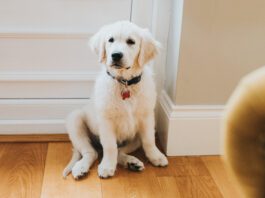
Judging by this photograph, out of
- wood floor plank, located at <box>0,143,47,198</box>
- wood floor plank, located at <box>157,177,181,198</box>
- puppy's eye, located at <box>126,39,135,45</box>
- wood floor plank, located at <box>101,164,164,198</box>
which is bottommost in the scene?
wood floor plank, located at <box>0,143,47,198</box>

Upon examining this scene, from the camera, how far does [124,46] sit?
167 centimetres

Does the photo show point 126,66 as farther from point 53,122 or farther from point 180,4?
point 53,122

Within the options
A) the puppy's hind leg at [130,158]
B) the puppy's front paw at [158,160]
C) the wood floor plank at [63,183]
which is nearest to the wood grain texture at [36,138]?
the wood floor plank at [63,183]

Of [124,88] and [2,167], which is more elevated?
[124,88]

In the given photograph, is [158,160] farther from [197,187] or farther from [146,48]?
[146,48]

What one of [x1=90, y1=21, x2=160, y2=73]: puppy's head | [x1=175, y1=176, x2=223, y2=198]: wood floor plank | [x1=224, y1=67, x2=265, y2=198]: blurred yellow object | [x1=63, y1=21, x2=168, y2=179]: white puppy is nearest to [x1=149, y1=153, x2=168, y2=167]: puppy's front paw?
[x1=63, y1=21, x2=168, y2=179]: white puppy

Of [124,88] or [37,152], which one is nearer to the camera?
[124,88]

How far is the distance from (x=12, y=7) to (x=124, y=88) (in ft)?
2.15

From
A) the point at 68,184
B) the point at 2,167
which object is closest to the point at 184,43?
the point at 68,184

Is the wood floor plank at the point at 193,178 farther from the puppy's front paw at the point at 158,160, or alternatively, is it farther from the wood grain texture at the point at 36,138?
the wood grain texture at the point at 36,138

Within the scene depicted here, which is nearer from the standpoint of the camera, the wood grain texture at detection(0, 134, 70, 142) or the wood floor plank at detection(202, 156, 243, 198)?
the wood floor plank at detection(202, 156, 243, 198)

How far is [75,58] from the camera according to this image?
2039 millimetres

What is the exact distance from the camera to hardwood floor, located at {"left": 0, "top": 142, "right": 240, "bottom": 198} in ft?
5.46

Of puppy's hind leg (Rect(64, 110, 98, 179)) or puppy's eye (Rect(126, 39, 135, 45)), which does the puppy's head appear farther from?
puppy's hind leg (Rect(64, 110, 98, 179))
